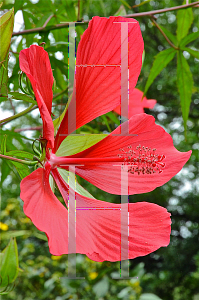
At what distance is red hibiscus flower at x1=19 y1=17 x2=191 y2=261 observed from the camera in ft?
0.82

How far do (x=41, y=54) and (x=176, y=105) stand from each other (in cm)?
298

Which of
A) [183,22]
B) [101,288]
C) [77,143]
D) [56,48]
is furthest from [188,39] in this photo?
[101,288]

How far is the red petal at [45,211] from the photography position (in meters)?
0.22

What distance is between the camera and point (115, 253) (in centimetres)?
27

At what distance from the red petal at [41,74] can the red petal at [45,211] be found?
0.04 meters

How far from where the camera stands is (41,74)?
Answer: 10.5 inches

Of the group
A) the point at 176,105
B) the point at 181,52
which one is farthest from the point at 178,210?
the point at 181,52

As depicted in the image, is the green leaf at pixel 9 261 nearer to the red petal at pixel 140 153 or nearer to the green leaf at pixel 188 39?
the red petal at pixel 140 153

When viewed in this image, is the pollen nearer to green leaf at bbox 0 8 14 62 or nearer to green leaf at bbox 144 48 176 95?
green leaf at bbox 0 8 14 62

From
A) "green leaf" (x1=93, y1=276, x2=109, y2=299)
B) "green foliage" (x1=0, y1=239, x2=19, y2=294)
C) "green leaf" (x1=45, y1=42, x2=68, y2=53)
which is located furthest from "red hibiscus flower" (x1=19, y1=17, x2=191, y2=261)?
"green leaf" (x1=93, y1=276, x2=109, y2=299)

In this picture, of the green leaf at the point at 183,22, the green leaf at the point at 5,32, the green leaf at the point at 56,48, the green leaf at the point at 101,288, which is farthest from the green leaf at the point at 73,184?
the green leaf at the point at 101,288

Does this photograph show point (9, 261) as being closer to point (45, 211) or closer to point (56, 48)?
point (45, 211)

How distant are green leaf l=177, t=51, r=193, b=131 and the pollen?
0.25 m

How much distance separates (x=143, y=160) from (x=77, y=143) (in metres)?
0.07
